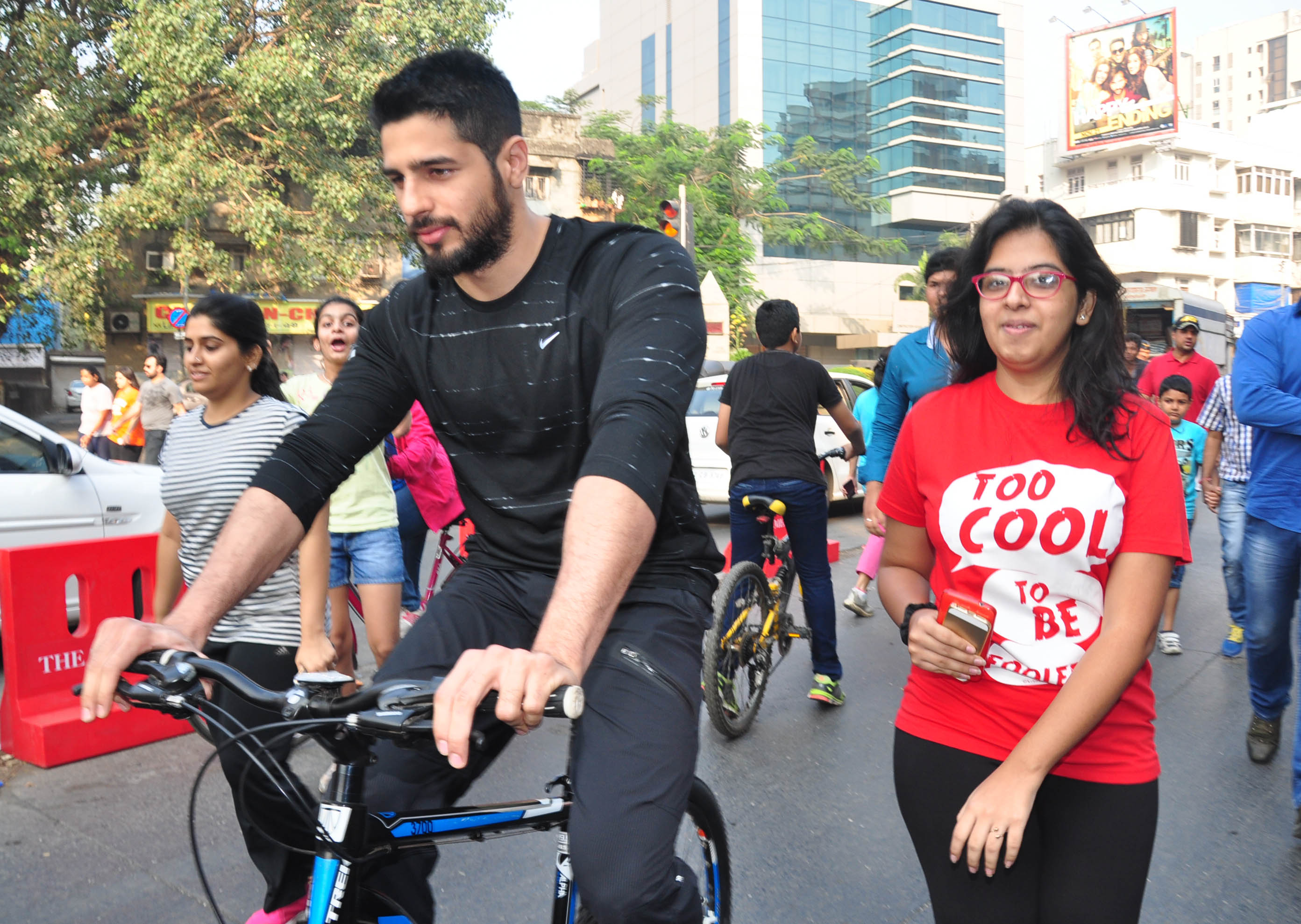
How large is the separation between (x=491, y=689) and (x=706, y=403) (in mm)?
11105

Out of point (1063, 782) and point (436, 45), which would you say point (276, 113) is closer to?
point (436, 45)

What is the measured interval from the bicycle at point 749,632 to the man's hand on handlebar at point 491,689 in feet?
11.8

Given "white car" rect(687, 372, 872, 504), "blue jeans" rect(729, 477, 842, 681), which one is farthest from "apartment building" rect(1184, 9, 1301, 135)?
"blue jeans" rect(729, 477, 842, 681)

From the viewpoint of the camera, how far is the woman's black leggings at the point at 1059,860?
1995 millimetres

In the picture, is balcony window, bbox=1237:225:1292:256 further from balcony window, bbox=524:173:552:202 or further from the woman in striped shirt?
the woman in striped shirt

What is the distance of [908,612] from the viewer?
2297mm

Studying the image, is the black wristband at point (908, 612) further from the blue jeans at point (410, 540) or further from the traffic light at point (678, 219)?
the traffic light at point (678, 219)

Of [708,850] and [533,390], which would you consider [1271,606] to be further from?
[533,390]

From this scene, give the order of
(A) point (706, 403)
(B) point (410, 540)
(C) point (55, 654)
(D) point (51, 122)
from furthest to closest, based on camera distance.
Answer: (D) point (51, 122) → (A) point (706, 403) → (B) point (410, 540) → (C) point (55, 654)

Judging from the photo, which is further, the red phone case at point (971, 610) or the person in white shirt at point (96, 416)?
the person in white shirt at point (96, 416)

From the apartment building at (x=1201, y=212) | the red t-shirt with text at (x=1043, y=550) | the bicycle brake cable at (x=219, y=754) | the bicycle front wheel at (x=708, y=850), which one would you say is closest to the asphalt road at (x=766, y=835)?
the bicycle front wheel at (x=708, y=850)

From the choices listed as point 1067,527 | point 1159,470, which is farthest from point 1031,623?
point 1159,470

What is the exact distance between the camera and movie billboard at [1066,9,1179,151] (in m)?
65.8

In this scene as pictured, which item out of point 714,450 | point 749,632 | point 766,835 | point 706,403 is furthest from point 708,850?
point 706,403
